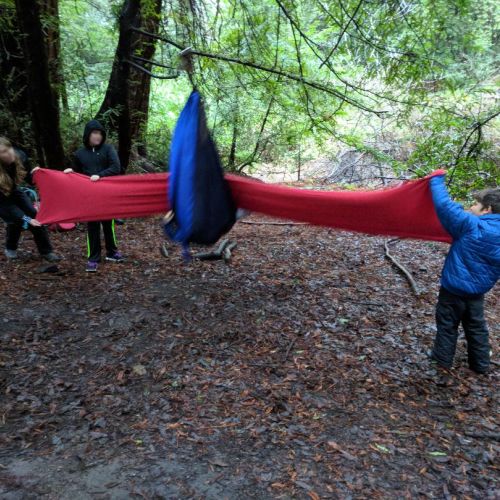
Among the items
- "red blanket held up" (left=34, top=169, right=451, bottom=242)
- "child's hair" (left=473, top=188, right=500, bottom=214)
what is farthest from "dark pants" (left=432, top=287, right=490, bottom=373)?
"child's hair" (left=473, top=188, right=500, bottom=214)

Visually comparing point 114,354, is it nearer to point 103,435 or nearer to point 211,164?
point 103,435

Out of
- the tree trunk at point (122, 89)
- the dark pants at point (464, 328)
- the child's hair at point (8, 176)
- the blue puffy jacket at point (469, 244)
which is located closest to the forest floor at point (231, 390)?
the dark pants at point (464, 328)

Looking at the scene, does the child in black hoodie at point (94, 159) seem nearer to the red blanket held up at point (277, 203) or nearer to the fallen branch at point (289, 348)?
the red blanket held up at point (277, 203)

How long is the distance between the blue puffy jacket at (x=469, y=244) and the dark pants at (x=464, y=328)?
0.10 meters

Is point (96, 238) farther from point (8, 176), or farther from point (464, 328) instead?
point (464, 328)

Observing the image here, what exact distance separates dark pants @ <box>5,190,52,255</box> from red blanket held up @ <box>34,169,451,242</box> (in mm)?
698

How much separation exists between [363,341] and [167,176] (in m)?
1.93

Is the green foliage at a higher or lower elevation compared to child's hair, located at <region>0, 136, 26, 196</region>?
higher

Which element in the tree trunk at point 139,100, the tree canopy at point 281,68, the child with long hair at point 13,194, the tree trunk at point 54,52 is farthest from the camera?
the tree trunk at point 139,100

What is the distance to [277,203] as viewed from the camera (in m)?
2.85

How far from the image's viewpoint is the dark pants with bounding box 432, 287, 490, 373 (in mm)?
2549

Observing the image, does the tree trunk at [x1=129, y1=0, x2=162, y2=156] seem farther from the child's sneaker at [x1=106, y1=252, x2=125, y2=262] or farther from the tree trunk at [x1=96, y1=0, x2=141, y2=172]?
the child's sneaker at [x1=106, y1=252, x2=125, y2=262]

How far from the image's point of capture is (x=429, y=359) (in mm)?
2828

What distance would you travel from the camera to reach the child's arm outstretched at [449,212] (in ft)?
7.73
